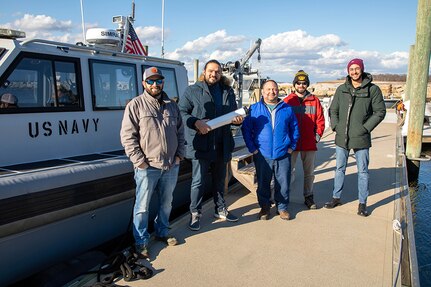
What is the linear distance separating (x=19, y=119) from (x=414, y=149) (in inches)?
360

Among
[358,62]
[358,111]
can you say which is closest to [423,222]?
[358,111]

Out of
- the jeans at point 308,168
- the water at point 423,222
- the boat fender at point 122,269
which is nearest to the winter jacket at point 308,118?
the jeans at point 308,168

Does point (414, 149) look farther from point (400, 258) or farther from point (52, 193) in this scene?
point (52, 193)

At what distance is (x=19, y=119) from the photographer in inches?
151

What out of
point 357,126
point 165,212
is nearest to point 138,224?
point 165,212

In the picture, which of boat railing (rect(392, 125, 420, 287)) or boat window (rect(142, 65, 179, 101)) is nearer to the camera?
boat railing (rect(392, 125, 420, 287))

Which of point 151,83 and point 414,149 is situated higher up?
point 151,83

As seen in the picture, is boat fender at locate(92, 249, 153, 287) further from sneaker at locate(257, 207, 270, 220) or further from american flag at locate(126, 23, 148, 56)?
american flag at locate(126, 23, 148, 56)

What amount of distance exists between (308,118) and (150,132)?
2348 mm

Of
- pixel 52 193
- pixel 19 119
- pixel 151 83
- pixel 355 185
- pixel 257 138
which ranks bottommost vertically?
pixel 355 185

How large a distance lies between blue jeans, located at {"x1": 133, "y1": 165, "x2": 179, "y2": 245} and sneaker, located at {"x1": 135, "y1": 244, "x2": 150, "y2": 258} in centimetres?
3

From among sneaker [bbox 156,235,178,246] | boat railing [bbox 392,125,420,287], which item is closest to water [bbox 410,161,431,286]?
boat railing [bbox 392,125,420,287]

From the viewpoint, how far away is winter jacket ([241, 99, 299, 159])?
4.17m

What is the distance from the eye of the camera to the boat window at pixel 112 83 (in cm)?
→ 462
